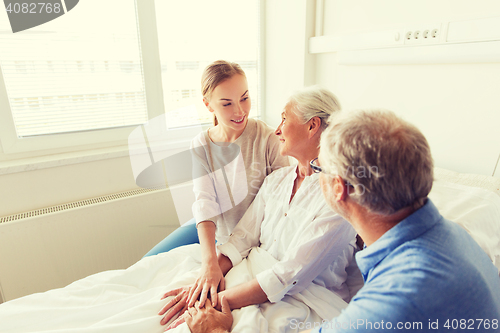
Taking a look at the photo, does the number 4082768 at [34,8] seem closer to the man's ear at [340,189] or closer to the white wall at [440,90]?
the white wall at [440,90]

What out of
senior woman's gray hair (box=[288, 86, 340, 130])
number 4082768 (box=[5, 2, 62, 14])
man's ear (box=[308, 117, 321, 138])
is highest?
number 4082768 (box=[5, 2, 62, 14])

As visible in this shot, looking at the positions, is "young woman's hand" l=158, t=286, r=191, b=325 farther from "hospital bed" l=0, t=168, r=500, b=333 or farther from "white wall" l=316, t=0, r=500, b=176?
"white wall" l=316, t=0, r=500, b=176

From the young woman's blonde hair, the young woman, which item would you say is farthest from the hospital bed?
the young woman's blonde hair

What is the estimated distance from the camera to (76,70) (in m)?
2.05

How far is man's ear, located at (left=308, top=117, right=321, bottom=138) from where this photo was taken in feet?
4.08

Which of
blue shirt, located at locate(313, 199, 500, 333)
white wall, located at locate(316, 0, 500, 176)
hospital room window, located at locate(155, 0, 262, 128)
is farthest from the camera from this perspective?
hospital room window, located at locate(155, 0, 262, 128)

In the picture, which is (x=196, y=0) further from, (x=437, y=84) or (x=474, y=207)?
(x=474, y=207)

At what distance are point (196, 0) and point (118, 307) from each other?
7.19 ft

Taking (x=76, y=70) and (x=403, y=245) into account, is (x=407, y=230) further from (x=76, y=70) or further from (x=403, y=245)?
(x=76, y=70)

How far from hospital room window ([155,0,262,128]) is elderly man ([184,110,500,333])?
1.97 metres

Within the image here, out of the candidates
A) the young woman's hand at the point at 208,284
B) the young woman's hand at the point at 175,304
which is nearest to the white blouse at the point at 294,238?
the young woman's hand at the point at 208,284

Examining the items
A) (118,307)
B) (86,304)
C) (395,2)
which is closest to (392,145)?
(118,307)

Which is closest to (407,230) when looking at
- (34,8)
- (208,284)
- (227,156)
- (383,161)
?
(383,161)

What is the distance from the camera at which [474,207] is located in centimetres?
112
